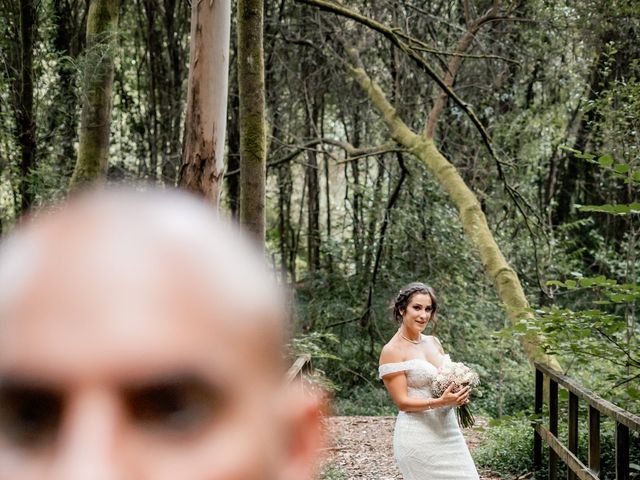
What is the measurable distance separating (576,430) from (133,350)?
6.62m

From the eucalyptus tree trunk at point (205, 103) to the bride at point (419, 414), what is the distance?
2.36 meters

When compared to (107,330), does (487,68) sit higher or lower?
higher

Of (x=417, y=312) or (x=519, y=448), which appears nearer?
(x=417, y=312)

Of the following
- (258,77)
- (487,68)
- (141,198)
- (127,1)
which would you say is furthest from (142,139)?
(141,198)

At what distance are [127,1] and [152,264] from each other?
14.7 meters

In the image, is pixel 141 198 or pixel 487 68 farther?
pixel 487 68

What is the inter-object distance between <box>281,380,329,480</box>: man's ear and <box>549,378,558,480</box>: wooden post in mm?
7399

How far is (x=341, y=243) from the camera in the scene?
1440 cm

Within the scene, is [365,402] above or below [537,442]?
below

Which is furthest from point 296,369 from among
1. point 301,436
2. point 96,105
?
point 96,105

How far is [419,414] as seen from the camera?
255 inches

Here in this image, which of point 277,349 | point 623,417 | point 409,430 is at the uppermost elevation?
point 277,349

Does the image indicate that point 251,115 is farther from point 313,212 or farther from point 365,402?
point 313,212

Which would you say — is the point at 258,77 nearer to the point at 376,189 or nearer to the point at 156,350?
the point at 156,350
